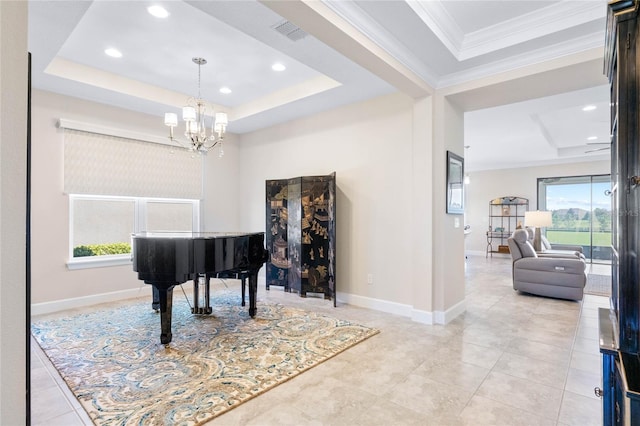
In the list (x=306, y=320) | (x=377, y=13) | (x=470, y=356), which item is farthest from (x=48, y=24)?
(x=470, y=356)

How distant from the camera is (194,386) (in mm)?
2354

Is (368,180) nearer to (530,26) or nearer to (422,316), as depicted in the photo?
(422,316)

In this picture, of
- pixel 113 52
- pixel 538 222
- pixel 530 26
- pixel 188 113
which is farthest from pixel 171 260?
pixel 538 222

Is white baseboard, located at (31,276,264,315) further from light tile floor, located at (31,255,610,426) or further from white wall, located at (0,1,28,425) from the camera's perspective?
white wall, located at (0,1,28,425)

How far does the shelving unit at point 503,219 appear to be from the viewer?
990cm

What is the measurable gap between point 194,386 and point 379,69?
3.13 m

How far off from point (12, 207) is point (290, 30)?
8.52ft

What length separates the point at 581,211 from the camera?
898cm

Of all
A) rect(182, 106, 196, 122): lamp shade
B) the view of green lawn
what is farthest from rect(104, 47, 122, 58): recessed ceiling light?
the view of green lawn

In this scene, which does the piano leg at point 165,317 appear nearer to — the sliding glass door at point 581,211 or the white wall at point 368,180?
the white wall at point 368,180

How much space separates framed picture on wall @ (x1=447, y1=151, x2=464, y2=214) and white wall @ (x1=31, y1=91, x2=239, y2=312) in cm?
A: 458

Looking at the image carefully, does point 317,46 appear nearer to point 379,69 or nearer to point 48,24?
point 379,69

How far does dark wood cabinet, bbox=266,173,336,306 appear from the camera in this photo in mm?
4648

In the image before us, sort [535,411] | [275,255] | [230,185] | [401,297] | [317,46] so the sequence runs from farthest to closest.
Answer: [230,185] < [275,255] < [401,297] < [317,46] < [535,411]
